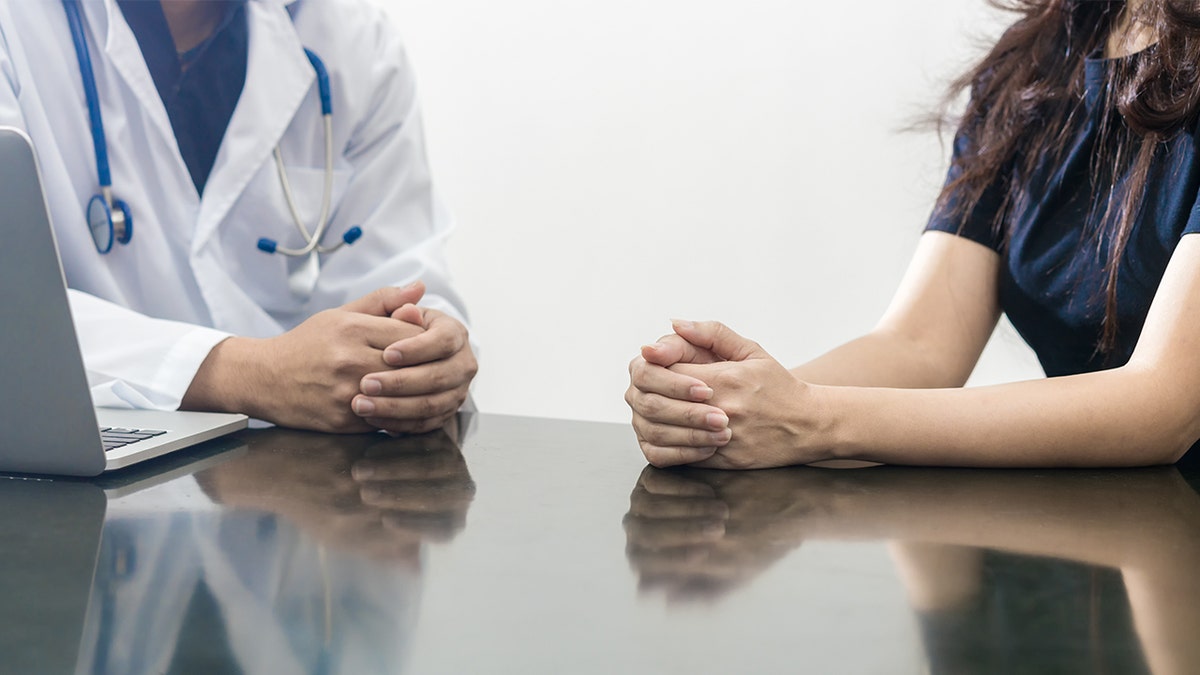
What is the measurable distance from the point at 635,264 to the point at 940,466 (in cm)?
175

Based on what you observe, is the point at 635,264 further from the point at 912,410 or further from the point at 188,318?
the point at 912,410

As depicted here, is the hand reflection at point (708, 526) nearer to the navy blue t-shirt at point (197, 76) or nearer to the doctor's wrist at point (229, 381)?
the doctor's wrist at point (229, 381)

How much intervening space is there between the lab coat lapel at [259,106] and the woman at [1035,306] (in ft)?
2.31

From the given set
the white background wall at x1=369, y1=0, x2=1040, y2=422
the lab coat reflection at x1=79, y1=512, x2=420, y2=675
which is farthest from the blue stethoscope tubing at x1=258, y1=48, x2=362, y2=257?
the white background wall at x1=369, y1=0, x2=1040, y2=422

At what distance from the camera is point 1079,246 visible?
3.80 ft

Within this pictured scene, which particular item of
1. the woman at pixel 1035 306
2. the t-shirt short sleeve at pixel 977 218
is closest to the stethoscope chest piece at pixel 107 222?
the woman at pixel 1035 306

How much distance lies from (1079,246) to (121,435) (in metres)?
1.04

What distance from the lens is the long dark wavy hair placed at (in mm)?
1049

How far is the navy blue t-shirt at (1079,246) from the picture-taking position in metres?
1.06

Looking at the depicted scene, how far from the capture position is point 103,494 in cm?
73

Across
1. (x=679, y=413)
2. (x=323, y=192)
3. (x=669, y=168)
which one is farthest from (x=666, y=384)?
(x=669, y=168)

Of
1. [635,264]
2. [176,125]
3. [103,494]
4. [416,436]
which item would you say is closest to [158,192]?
[176,125]

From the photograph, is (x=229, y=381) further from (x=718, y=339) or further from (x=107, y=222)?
(x=718, y=339)

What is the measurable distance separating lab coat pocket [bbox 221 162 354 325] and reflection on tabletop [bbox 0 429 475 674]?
63cm
